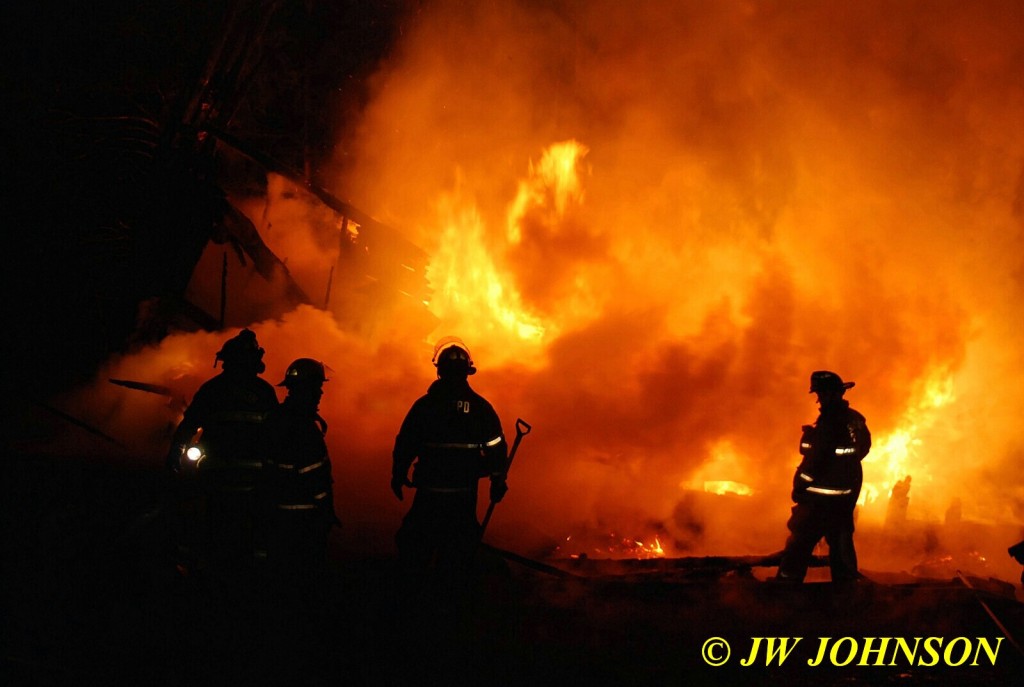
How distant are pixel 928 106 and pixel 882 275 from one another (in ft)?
12.4

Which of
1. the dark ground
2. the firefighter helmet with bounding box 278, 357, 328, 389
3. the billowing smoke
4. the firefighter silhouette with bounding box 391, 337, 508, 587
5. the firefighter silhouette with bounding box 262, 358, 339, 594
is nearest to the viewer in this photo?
the dark ground

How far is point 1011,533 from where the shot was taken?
444 inches

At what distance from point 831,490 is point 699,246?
9.12m

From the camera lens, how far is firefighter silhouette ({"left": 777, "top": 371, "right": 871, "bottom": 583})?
5887mm

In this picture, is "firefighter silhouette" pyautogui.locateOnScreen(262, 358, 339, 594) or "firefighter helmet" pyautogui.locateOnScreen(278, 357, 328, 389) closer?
"firefighter silhouette" pyautogui.locateOnScreen(262, 358, 339, 594)

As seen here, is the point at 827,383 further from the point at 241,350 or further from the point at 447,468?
the point at 241,350

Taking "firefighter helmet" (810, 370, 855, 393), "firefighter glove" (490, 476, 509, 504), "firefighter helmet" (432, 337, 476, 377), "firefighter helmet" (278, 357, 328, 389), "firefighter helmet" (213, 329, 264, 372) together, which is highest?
"firefighter helmet" (810, 370, 855, 393)

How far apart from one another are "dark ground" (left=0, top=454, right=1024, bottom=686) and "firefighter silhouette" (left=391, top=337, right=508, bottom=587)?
→ 32 centimetres

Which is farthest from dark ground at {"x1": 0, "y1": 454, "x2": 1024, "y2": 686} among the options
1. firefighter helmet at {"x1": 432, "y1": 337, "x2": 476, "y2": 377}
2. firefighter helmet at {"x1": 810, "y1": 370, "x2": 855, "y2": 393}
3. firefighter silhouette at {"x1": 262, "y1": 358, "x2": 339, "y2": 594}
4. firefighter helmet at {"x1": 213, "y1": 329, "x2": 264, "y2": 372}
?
firefighter helmet at {"x1": 810, "y1": 370, "x2": 855, "y2": 393}

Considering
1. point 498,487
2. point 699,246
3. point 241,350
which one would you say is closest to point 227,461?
point 241,350

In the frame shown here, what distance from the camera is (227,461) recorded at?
472cm

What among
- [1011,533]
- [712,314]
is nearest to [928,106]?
[712,314]

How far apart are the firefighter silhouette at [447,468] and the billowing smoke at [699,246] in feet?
13.6

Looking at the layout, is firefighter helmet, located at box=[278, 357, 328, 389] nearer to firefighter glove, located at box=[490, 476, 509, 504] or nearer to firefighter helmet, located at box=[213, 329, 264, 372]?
firefighter helmet, located at box=[213, 329, 264, 372]
